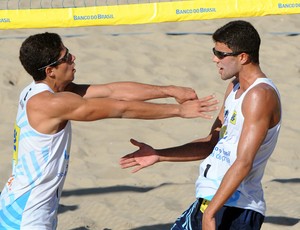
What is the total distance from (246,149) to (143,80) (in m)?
5.25

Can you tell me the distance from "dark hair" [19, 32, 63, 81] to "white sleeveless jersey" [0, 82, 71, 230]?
0.11m

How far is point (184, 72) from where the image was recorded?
9.48m

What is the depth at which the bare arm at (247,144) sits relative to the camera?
4004mm

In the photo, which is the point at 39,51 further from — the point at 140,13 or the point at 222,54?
the point at 140,13

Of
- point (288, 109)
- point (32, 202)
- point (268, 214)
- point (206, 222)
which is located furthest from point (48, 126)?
point (288, 109)

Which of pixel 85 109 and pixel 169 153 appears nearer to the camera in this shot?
pixel 85 109

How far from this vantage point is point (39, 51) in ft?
14.7

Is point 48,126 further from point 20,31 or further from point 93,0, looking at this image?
point 93,0

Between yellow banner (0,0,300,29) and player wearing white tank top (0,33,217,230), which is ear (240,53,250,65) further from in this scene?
yellow banner (0,0,300,29)

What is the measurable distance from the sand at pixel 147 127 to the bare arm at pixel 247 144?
2109mm

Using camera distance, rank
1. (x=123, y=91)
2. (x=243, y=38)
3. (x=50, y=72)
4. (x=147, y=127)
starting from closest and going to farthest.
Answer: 1. (x=243, y=38)
2. (x=50, y=72)
3. (x=123, y=91)
4. (x=147, y=127)

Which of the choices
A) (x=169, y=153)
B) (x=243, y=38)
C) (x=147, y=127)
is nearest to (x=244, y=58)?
(x=243, y=38)

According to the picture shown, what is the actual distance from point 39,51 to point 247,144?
1255 mm

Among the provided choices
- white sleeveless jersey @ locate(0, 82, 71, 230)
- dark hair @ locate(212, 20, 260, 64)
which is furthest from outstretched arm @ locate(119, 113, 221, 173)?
dark hair @ locate(212, 20, 260, 64)
